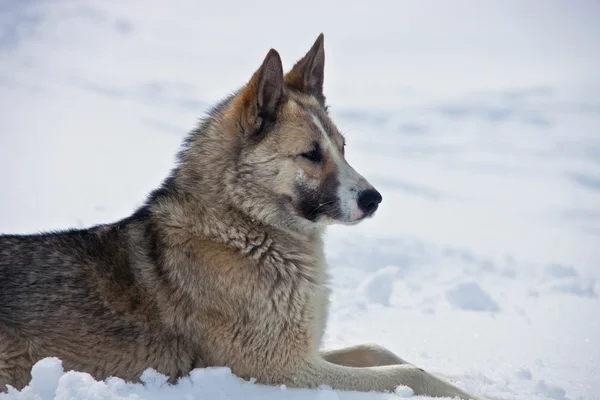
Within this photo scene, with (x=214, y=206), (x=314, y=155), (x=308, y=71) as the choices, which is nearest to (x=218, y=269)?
(x=214, y=206)

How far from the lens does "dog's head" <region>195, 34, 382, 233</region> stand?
5117 millimetres

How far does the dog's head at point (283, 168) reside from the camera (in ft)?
16.8

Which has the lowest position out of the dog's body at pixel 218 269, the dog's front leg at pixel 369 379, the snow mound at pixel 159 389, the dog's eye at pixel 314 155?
the snow mound at pixel 159 389

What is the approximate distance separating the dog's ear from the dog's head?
509 millimetres

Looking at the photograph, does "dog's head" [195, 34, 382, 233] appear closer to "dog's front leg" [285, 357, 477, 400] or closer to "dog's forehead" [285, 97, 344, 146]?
"dog's forehead" [285, 97, 344, 146]

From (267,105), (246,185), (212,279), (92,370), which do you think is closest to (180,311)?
(212,279)

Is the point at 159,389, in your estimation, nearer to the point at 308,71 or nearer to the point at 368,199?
the point at 368,199

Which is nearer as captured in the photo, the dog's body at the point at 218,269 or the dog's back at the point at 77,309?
the dog's back at the point at 77,309

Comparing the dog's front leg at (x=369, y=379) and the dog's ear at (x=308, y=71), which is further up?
the dog's ear at (x=308, y=71)

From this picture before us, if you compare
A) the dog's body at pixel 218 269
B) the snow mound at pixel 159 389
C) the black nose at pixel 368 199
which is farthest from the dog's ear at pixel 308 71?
the snow mound at pixel 159 389

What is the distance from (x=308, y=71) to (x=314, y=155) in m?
1.04

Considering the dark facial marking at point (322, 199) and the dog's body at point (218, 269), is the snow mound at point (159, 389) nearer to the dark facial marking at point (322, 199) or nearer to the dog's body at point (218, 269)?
the dog's body at point (218, 269)

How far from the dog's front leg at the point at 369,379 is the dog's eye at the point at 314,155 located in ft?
5.32

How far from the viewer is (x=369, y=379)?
485cm
